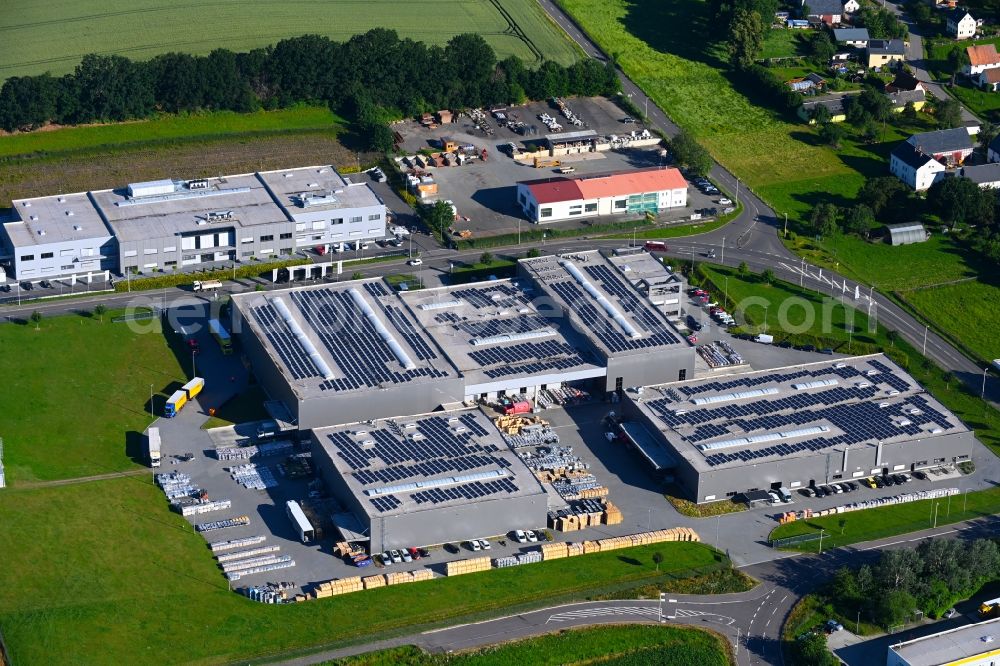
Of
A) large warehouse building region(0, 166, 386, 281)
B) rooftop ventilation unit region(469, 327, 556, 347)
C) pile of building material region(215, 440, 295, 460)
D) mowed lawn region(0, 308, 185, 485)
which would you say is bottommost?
pile of building material region(215, 440, 295, 460)

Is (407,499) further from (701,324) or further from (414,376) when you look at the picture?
(701,324)

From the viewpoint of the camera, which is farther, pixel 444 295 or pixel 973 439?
pixel 444 295

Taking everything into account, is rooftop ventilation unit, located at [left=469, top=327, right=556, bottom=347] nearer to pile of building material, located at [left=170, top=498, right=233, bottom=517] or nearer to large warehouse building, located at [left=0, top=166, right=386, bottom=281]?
large warehouse building, located at [left=0, top=166, right=386, bottom=281]

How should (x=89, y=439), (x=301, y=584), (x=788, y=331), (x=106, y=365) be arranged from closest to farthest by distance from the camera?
1. (x=301, y=584)
2. (x=89, y=439)
3. (x=106, y=365)
4. (x=788, y=331)

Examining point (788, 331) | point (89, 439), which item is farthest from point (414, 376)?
point (788, 331)

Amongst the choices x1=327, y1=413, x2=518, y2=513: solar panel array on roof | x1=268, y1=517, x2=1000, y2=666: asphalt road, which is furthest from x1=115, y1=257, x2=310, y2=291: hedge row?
x1=268, y1=517, x2=1000, y2=666: asphalt road

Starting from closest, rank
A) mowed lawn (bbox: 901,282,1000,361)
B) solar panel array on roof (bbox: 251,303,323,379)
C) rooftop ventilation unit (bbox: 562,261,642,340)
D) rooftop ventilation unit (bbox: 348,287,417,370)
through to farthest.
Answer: solar panel array on roof (bbox: 251,303,323,379), rooftop ventilation unit (bbox: 348,287,417,370), rooftop ventilation unit (bbox: 562,261,642,340), mowed lawn (bbox: 901,282,1000,361)

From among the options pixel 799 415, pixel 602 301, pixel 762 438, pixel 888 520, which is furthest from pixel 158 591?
pixel 888 520
